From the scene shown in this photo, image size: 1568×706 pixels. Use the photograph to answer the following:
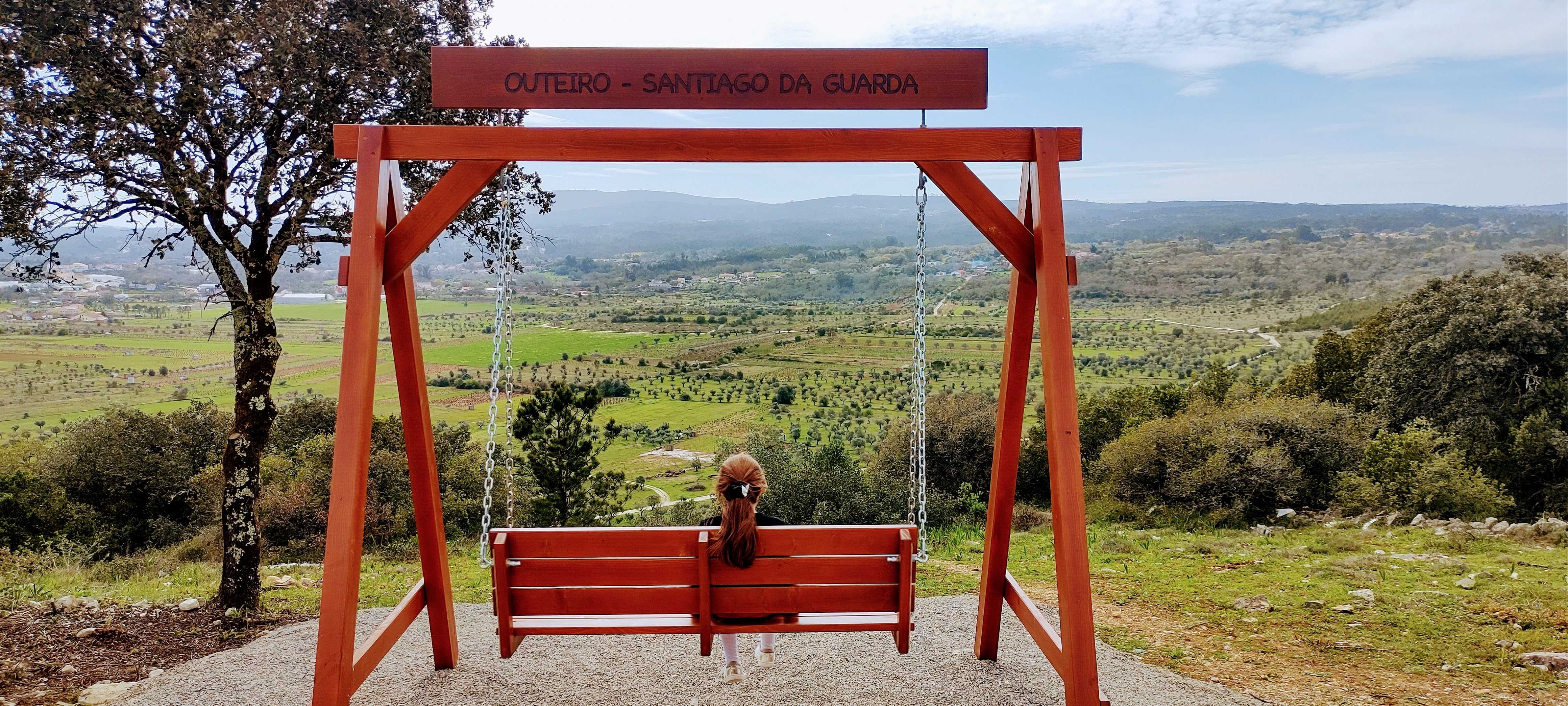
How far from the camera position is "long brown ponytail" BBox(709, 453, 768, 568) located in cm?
441

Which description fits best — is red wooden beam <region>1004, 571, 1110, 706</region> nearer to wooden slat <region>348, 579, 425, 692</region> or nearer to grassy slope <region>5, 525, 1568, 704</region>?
grassy slope <region>5, 525, 1568, 704</region>

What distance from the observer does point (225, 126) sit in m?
6.70

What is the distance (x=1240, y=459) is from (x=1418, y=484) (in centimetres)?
301

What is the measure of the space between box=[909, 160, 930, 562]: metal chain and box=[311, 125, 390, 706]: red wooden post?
2.66 metres

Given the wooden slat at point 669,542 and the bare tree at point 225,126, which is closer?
the wooden slat at point 669,542

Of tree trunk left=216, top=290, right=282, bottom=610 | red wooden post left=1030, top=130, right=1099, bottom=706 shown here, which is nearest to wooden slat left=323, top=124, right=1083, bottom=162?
red wooden post left=1030, top=130, right=1099, bottom=706

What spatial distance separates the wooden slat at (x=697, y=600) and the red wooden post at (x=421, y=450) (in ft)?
2.27

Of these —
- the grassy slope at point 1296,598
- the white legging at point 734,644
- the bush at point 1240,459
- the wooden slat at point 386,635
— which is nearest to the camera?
the wooden slat at point 386,635

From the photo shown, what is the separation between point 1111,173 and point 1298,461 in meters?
103

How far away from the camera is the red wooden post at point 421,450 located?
446 centimetres

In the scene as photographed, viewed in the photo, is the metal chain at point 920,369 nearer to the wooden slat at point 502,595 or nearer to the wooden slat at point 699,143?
the wooden slat at point 699,143

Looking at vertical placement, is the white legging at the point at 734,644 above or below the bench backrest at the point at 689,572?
below

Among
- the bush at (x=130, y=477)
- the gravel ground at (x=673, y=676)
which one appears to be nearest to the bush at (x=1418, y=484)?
the gravel ground at (x=673, y=676)

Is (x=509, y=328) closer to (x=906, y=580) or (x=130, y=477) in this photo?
→ (x=906, y=580)
